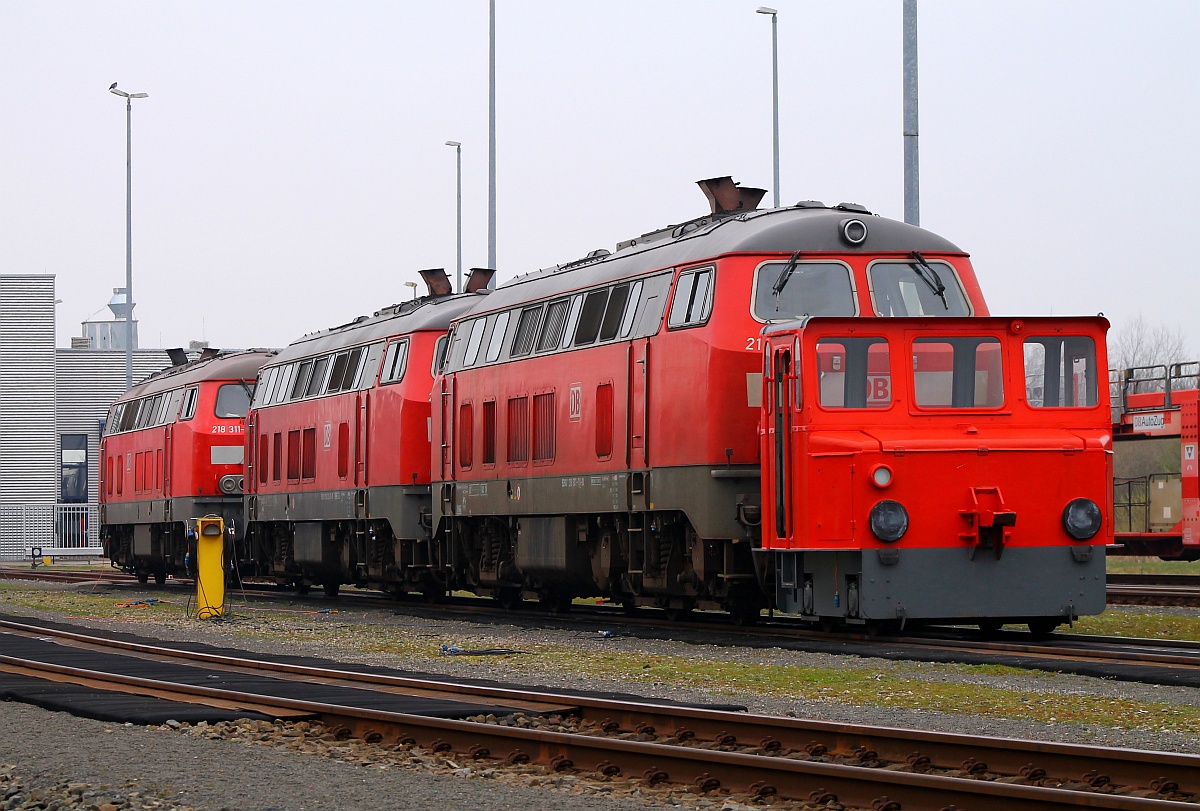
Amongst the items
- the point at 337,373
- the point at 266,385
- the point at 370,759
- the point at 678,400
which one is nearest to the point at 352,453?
the point at 337,373

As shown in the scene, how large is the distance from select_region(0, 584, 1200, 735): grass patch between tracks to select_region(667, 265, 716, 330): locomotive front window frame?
11.2 feet

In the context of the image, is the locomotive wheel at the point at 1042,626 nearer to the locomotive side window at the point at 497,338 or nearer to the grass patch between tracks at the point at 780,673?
the grass patch between tracks at the point at 780,673

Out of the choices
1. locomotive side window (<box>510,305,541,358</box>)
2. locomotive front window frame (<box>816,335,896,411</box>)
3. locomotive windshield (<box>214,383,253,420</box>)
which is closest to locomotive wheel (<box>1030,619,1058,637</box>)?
locomotive front window frame (<box>816,335,896,411</box>)

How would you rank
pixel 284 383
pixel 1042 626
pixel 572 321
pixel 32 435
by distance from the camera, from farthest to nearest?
pixel 32 435, pixel 284 383, pixel 572 321, pixel 1042 626

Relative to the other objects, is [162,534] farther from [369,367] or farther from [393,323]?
[393,323]

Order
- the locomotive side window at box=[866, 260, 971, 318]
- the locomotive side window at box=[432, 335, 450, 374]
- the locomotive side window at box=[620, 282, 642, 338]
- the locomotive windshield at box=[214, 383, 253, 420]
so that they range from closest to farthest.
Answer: the locomotive side window at box=[866, 260, 971, 318] < the locomotive side window at box=[620, 282, 642, 338] < the locomotive side window at box=[432, 335, 450, 374] < the locomotive windshield at box=[214, 383, 253, 420]

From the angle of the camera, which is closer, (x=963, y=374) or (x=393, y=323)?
(x=963, y=374)

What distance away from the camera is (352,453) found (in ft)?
90.1

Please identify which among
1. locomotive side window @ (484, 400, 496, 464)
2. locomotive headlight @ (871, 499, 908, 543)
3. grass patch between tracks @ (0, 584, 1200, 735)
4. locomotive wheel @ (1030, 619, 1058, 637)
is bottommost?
grass patch between tracks @ (0, 584, 1200, 735)

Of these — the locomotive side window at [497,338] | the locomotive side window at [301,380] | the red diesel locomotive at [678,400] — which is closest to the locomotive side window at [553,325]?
the red diesel locomotive at [678,400]

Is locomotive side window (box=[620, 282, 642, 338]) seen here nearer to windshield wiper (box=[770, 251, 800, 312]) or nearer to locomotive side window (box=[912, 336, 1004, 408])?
windshield wiper (box=[770, 251, 800, 312])

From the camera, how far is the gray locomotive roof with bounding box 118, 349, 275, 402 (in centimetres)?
3578

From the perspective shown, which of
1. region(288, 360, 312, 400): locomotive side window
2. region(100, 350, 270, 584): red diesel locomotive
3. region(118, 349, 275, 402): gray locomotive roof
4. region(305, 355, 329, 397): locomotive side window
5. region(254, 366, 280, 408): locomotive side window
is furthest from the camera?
region(118, 349, 275, 402): gray locomotive roof

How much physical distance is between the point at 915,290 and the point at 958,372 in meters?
1.81
